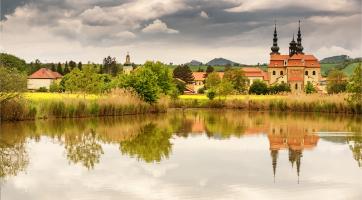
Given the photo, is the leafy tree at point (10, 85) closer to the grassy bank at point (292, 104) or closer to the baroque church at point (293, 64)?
the grassy bank at point (292, 104)

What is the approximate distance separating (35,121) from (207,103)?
28.8 m

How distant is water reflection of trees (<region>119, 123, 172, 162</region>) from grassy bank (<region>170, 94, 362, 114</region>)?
20117 millimetres

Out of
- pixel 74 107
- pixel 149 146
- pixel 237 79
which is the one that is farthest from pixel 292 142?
pixel 237 79

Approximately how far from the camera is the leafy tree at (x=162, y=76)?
51.7 metres

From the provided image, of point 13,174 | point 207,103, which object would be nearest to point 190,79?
point 207,103

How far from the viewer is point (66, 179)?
39.8 ft

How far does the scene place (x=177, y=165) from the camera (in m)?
14.1

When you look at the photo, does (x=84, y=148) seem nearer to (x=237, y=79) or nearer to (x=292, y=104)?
(x=292, y=104)

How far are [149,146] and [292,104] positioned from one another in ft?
93.6

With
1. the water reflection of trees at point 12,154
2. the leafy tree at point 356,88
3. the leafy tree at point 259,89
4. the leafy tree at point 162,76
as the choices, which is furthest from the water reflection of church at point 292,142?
the leafy tree at point 259,89

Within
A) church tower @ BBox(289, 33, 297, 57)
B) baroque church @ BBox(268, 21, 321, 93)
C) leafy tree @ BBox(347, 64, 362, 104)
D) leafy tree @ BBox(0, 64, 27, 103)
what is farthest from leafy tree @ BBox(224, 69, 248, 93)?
leafy tree @ BBox(0, 64, 27, 103)

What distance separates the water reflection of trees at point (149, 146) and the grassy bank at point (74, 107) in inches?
313

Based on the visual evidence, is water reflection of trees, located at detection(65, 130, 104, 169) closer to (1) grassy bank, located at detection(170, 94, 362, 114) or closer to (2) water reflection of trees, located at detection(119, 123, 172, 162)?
(2) water reflection of trees, located at detection(119, 123, 172, 162)

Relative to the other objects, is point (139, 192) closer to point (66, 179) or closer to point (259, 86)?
point (66, 179)
